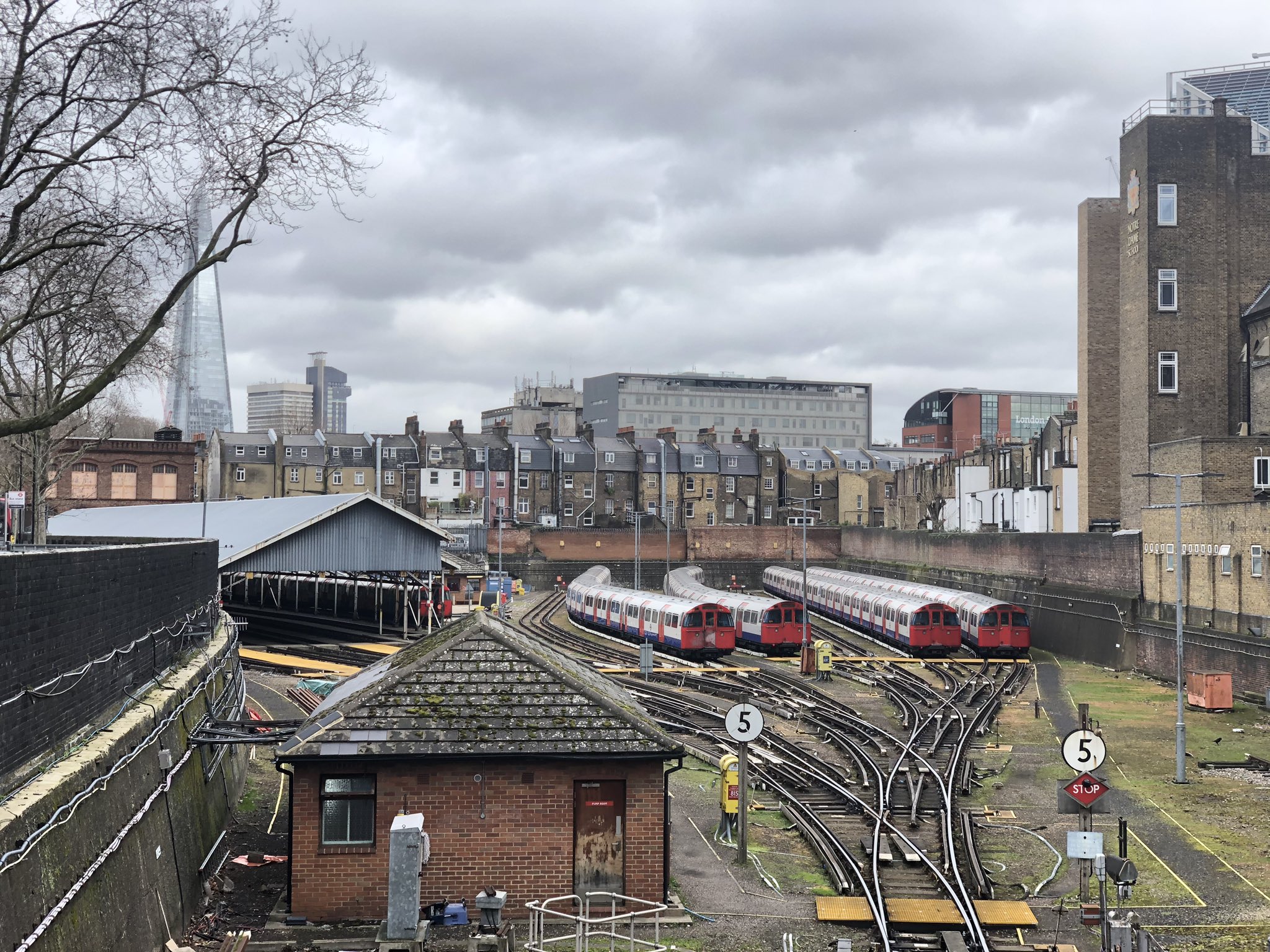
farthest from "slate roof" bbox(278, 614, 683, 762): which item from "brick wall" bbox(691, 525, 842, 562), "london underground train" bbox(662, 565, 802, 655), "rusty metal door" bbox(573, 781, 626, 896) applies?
"brick wall" bbox(691, 525, 842, 562)

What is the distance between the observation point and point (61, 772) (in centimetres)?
1060

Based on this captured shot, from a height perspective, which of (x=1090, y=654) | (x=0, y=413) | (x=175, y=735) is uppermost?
(x=0, y=413)

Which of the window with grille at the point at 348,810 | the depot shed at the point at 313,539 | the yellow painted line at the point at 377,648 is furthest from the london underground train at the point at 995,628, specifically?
the window with grille at the point at 348,810

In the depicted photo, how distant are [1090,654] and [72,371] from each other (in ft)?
128

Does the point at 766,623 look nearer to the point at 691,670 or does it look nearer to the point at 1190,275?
the point at 691,670

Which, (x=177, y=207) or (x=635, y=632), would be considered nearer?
(x=177, y=207)

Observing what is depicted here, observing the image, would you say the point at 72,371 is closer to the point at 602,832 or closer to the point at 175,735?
the point at 175,735

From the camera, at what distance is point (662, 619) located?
50375 mm

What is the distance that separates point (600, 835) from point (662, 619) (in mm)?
34907

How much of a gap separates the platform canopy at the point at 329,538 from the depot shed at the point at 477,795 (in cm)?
2807

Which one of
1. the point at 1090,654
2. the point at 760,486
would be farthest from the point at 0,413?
the point at 760,486

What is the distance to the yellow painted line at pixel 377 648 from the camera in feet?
156

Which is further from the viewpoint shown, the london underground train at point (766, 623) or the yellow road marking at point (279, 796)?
the london underground train at point (766, 623)

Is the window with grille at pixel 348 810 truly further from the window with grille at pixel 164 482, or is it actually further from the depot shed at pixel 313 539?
the window with grille at pixel 164 482
